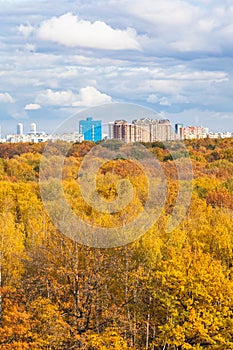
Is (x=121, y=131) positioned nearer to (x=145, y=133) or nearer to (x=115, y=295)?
(x=145, y=133)

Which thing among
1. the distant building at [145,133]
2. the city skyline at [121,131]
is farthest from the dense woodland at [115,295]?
the distant building at [145,133]

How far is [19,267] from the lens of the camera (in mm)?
21125

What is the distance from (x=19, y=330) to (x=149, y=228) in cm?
651

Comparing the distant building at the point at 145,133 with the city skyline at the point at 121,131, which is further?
the distant building at the point at 145,133

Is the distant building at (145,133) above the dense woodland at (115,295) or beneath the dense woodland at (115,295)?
above

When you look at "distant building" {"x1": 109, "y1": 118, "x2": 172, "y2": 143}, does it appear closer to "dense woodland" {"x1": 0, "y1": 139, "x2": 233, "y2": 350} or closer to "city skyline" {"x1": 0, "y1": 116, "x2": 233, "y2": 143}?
"city skyline" {"x1": 0, "y1": 116, "x2": 233, "y2": 143}

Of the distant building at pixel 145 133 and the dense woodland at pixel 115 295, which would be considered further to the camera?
the distant building at pixel 145 133

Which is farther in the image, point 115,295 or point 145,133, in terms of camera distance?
point 145,133

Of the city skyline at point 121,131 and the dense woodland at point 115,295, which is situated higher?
the city skyline at point 121,131

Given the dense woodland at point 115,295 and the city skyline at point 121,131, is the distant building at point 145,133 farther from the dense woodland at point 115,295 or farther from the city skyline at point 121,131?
the dense woodland at point 115,295

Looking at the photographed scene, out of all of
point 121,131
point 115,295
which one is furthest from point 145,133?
point 115,295

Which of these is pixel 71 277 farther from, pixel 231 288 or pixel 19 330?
pixel 231 288

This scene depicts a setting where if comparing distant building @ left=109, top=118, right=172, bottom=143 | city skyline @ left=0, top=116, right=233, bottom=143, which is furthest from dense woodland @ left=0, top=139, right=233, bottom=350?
distant building @ left=109, top=118, right=172, bottom=143

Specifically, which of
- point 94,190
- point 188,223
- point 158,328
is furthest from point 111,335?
point 94,190
